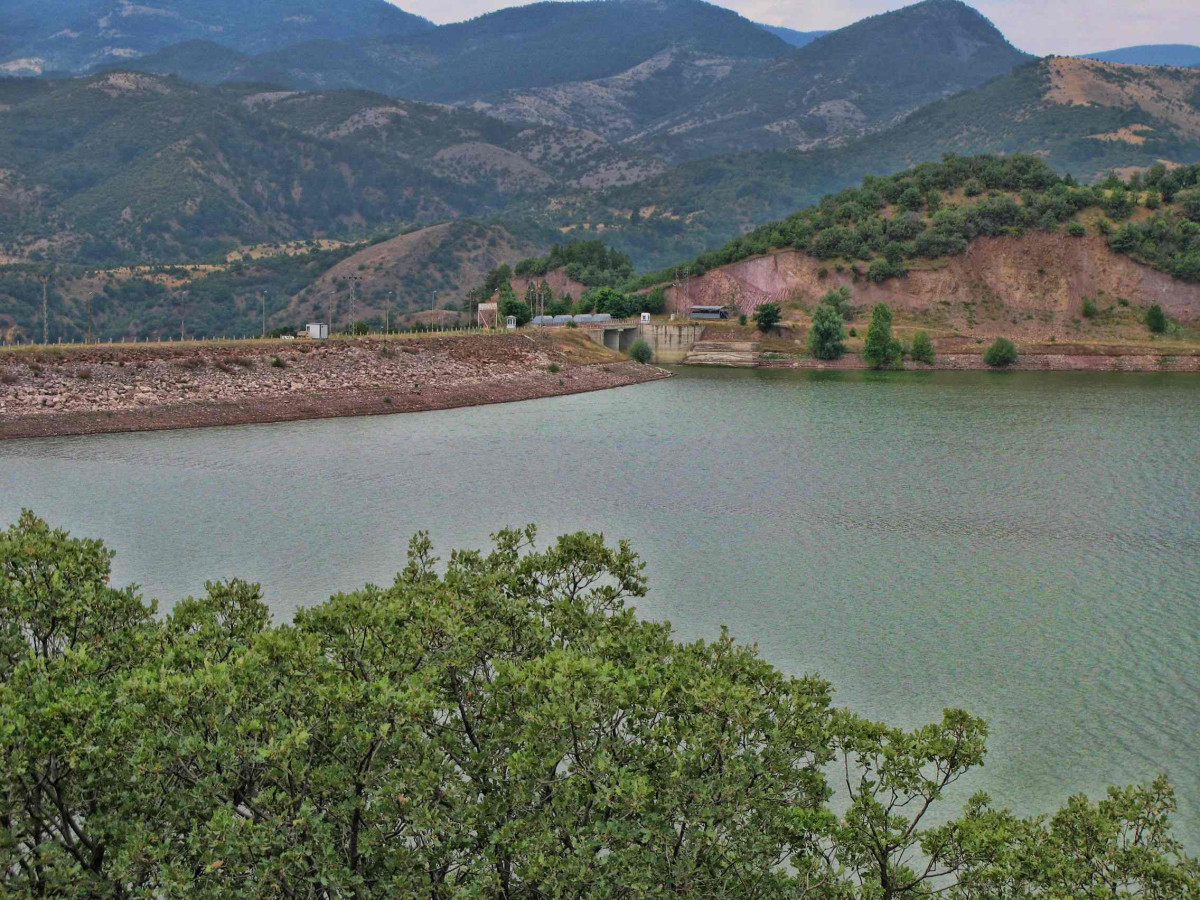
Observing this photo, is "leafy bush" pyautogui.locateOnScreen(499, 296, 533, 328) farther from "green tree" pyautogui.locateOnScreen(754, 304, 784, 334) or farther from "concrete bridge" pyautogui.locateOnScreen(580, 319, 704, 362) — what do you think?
"green tree" pyautogui.locateOnScreen(754, 304, 784, 334)

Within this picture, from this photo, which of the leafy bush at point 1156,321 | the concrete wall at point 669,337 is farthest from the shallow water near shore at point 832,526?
the concrete wall at point 669,337

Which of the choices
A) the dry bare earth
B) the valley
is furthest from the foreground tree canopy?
the dry bare earth

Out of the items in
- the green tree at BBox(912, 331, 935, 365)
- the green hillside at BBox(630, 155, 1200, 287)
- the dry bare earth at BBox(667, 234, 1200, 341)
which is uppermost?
the green hillside at BBox(630, 155, 1200, 287)

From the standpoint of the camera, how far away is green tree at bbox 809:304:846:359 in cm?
10788

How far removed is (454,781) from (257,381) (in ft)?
196

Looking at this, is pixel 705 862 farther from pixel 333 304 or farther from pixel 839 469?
pixel 333 304

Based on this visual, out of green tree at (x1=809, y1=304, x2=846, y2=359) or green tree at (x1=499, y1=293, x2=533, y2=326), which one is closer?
green tree at (x1=809, y1=304, x2=846, y2=359)

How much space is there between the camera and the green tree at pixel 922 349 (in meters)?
107

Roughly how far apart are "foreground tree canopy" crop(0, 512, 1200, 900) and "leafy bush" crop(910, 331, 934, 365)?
3791 inches

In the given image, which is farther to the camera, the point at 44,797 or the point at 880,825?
the point at 880,825

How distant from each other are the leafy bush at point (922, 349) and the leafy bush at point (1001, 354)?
17.1ft

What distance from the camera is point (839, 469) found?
5100cm

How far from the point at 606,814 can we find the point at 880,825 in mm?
3593

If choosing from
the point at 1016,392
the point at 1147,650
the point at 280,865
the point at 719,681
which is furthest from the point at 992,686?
the point at 1016,392
